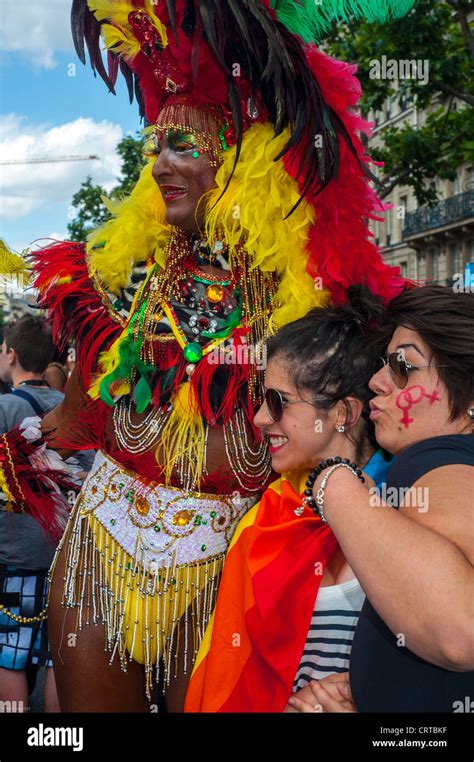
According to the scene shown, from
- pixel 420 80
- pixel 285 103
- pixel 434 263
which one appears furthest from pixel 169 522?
pixel 434 263

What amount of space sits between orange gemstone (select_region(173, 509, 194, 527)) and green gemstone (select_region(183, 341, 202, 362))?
16.6 inches

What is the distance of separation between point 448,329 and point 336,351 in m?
0.41

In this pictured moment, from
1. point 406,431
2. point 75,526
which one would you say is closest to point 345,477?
point 406,431

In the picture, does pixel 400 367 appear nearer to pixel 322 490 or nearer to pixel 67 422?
pixel 322 490

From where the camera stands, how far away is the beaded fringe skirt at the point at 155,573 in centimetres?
224

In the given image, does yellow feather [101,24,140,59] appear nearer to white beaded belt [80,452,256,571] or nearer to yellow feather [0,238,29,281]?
yellow feather [0,238,29,281]

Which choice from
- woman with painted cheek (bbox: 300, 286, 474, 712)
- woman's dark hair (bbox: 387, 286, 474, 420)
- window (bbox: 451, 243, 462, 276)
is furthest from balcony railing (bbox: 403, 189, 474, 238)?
woman with painted cheek (bbox: 300, 286, 474, 712)

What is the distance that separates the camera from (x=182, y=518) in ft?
7.38

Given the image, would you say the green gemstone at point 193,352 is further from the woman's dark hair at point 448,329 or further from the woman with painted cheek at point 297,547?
the woman's dark hair at point 448,329

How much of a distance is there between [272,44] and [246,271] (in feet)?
2.01

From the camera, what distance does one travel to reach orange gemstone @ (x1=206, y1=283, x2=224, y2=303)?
7.71 feet

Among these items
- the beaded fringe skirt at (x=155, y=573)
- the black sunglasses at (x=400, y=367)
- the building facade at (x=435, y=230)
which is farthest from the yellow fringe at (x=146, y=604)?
the building facade at (x=435, y=230)

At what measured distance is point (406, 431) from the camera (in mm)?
1731
